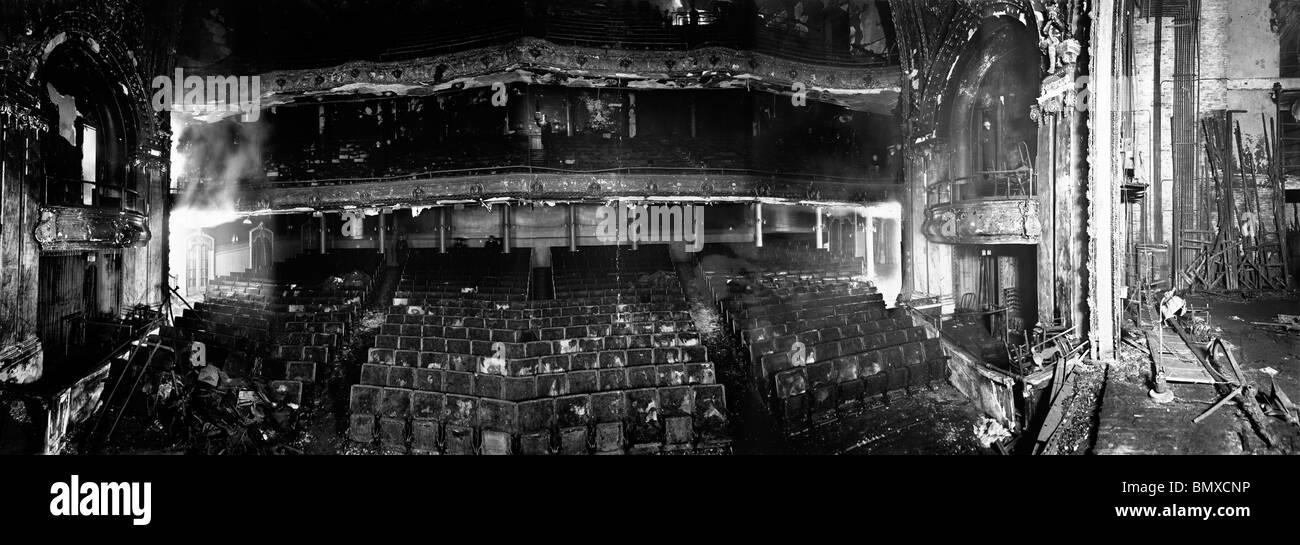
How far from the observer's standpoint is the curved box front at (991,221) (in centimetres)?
807

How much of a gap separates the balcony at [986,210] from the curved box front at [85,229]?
14394 mm

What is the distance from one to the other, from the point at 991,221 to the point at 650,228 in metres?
7.69

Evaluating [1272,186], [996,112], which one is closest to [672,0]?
[996,112]

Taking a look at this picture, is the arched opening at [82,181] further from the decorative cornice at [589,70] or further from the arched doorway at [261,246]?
the arched doorway at [261,246]

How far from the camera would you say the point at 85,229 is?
7406 millimetres

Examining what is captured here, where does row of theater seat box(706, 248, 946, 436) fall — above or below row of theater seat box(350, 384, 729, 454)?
above

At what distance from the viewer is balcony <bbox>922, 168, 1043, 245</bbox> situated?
8.13m

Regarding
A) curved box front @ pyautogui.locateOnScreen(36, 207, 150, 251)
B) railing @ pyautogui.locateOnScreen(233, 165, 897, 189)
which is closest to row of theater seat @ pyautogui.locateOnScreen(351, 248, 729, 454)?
curved box front @ pyautogui.locateOnScreen(36, 207, 150, 251)

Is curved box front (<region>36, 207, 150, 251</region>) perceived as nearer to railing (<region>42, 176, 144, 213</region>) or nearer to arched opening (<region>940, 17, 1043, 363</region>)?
railing (<region>42, 176, 144, 213</region>)

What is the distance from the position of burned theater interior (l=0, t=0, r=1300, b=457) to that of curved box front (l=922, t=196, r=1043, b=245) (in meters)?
0.05

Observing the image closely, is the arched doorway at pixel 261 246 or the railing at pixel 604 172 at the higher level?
the railing at pixel 604 172

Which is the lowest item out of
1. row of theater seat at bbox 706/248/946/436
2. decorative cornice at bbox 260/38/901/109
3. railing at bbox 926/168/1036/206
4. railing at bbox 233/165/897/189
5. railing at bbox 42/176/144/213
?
row of theater seat at bbox 706/248/946/436

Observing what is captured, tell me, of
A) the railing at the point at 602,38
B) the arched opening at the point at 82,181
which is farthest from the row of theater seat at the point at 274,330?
the railing at the point at 602,38

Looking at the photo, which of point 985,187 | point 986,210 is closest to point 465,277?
point 986,210
